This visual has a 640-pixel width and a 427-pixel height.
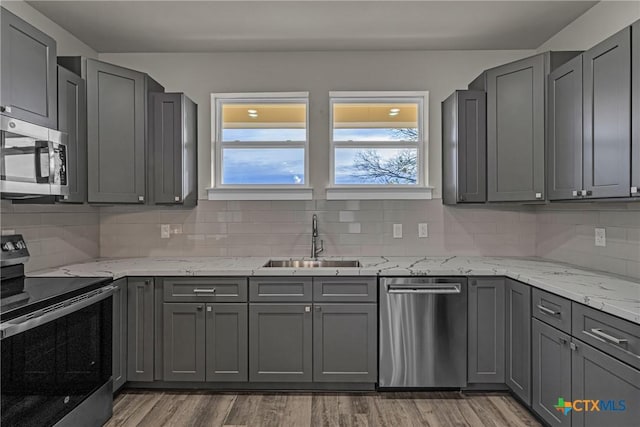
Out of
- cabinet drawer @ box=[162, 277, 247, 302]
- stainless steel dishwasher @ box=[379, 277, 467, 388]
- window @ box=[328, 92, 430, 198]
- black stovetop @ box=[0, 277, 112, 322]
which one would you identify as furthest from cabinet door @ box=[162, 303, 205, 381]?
window @ box=[328, 92, 430, 198]

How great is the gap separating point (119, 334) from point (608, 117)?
3261 millimetres

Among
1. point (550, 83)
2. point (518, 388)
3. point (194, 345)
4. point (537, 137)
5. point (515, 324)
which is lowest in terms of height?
point (518, 388)

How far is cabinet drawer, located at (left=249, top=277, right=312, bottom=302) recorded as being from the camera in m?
3.00

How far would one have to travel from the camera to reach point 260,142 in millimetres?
3799

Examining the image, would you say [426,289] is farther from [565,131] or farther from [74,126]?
[74,126]

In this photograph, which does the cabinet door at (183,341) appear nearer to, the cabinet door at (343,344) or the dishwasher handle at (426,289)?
the cabinet door at (343,344)

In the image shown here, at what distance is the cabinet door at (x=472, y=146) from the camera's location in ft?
10.8

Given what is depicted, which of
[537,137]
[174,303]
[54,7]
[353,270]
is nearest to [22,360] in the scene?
[174,303]

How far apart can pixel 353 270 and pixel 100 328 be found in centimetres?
162

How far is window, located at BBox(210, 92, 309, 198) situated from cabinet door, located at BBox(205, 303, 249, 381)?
123 centimetres

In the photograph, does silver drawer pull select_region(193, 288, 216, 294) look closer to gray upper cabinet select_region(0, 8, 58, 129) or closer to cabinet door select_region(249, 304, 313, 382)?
cabinet door select_region(249, 304, 313, 382)

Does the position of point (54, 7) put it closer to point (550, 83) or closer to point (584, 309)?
point (550, 83)

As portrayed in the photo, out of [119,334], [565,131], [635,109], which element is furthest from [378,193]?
[119,334]

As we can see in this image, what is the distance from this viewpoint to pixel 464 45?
3.62 m
